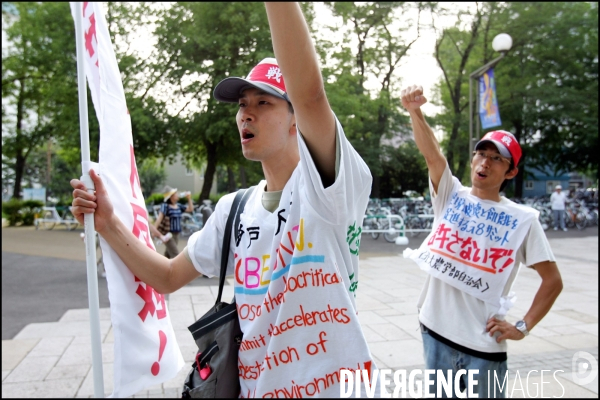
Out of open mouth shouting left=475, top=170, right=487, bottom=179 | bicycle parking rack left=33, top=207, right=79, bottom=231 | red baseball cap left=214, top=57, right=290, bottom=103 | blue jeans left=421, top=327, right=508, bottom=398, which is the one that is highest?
red baseball cap left=214, top=57, right=290, bottom=103

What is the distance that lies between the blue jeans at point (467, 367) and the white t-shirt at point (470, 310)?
0.06 metres

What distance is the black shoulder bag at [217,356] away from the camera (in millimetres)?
1544

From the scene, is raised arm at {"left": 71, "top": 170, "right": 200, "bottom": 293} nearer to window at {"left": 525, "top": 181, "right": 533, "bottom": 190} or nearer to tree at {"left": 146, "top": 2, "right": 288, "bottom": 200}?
tree at {"left": 146, "top": 2, "right": 288, "bottom": 200}

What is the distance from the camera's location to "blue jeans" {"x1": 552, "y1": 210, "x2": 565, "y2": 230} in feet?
63.4

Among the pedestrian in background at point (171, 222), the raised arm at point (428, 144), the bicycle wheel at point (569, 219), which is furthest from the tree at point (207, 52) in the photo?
the bicycle wheel at point (569, 219)

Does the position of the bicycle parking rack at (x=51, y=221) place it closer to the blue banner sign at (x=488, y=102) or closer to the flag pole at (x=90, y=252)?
the blue banner sign at (x=488, y=102)

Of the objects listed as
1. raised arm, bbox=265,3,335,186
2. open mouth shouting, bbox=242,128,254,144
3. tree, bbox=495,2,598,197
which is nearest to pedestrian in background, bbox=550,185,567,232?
tree, bbox=495,2,598,197

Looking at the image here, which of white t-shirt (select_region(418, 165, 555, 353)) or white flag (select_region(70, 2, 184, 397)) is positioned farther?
white t-shirt (select_region(418, 165, 555, 353))

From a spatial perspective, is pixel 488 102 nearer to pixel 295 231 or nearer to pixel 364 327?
pixel 364 327

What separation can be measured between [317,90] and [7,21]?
30215 millimetres

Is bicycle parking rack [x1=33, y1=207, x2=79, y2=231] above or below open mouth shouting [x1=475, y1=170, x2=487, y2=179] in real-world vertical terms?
below

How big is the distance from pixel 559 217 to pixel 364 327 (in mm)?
16706

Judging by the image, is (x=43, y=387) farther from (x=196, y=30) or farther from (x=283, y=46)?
Result: (x=196, y=30)

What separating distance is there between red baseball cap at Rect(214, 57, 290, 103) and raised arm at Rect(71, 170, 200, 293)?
0.59 meters
